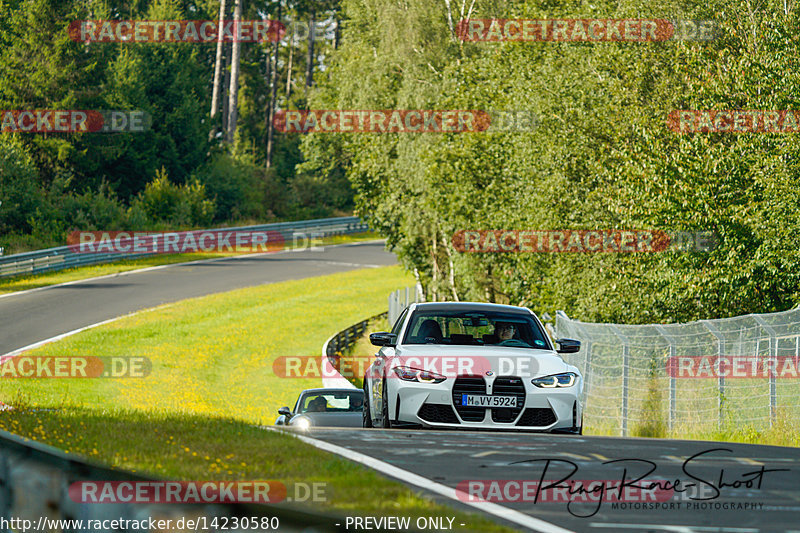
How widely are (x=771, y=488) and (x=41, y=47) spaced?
55811 millimetres

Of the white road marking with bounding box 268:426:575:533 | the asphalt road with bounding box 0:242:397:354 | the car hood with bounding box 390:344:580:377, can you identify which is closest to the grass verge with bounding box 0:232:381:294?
the asphalt road with bounding box 0:242:397:354

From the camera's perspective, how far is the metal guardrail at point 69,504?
14.1 ft

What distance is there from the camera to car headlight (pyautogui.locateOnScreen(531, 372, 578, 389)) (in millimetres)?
10695

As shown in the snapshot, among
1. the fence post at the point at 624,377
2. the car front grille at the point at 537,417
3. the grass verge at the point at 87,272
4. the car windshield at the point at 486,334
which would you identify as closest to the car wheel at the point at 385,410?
the car windshield at the point at 486,334

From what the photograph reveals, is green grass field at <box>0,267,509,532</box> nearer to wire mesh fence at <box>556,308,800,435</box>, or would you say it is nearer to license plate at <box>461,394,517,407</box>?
license plate at <box>461,394,517,407</box>

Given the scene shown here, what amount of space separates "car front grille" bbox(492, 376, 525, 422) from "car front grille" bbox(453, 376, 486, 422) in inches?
4.9

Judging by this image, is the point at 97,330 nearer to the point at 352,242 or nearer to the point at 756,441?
the point at 756,441

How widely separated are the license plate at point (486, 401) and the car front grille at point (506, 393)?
1.6 inches

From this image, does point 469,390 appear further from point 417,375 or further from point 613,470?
point 613,470

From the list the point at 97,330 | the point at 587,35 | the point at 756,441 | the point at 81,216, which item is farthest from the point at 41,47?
the point at 756,441

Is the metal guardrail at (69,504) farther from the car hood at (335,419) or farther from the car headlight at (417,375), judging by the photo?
the car hood at (335,419)

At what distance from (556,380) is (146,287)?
3603cm

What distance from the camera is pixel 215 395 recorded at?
101 feet

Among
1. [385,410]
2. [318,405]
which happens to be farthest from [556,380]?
[318,405]
